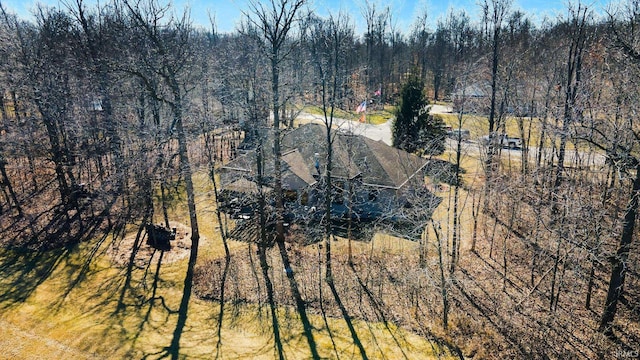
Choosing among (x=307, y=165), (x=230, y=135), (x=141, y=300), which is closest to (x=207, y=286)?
(x=141, y=300)

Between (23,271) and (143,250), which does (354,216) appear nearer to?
(143,250)

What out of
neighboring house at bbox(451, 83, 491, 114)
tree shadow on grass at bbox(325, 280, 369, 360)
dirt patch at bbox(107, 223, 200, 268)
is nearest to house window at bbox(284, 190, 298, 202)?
dirt patch at bbox(107, 223, 200, 268)

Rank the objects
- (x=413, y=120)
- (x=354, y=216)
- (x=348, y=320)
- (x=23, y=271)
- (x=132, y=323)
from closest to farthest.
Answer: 1. (x=132, y=323)
2. (x=348, y=320)
3. (x=23, y=271)
4. (x=354, y=216)
5. (x=413, y=120)

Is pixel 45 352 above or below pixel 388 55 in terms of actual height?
below

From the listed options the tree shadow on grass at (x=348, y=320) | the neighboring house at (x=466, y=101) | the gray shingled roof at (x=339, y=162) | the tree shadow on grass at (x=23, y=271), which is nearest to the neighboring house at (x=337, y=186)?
the gray shingled roof at (x=339, y=162)

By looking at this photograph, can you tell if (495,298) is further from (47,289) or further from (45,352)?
(47,289)

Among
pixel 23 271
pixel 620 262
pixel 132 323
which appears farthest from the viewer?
pixel 23 271

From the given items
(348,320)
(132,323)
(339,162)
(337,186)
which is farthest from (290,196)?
(132,323)
